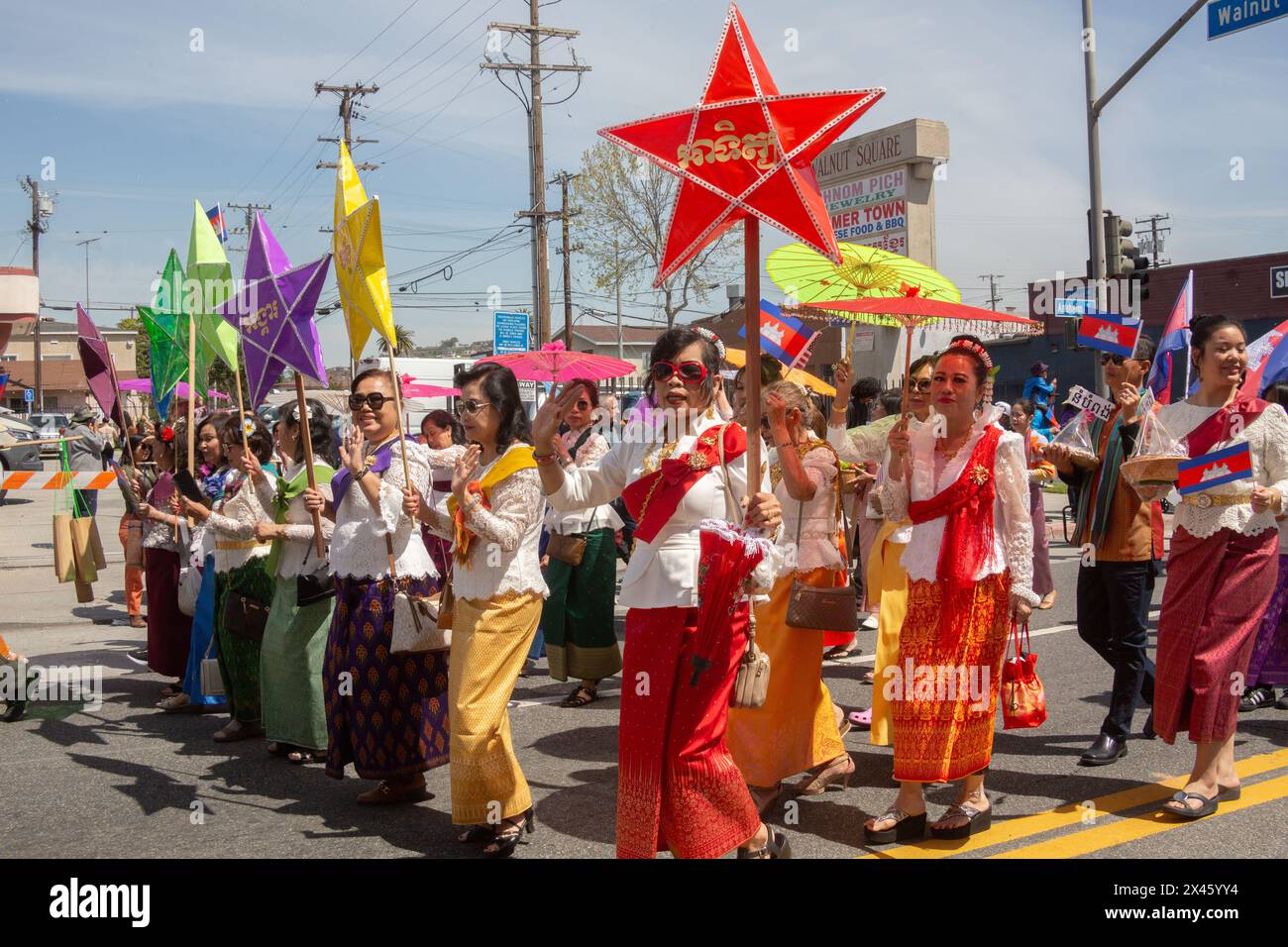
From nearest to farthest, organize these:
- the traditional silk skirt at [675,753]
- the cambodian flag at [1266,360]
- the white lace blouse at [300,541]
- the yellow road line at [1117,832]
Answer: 1. the traditional silk skirt at [675,753]
2. the yellow road line at [1117,832]
3. the cambodian flag at [1266,360]
4. the white lace blouse at [300,541]

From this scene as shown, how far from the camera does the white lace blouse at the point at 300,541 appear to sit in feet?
19.2

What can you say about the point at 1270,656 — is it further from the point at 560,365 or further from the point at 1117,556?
the point at 560,365

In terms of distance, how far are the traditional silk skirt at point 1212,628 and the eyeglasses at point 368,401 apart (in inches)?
143

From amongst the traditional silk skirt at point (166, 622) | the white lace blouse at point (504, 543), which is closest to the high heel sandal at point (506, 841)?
the white lace blouse at point (504, 543)

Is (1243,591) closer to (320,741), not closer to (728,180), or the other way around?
(728,180)

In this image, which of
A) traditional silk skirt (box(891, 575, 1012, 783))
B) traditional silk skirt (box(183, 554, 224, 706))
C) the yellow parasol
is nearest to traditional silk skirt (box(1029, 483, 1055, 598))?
the yellow parasol

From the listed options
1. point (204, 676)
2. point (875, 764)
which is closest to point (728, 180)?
point (875, 764)

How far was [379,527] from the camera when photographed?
5289 millimetres

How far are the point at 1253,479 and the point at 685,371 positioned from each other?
8.70ft

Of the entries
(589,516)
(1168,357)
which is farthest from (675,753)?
(589,516)

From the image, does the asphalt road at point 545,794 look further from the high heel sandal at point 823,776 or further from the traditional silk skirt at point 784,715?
the traditional silk skirt at point 784,715

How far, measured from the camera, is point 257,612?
6.44m

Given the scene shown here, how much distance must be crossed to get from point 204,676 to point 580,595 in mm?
2333

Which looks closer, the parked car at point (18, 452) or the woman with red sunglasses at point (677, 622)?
the woman with red sunglasses at point (677, 622)
